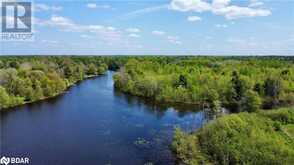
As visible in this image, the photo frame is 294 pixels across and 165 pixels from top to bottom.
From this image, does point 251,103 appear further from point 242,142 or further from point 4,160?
point 4,160

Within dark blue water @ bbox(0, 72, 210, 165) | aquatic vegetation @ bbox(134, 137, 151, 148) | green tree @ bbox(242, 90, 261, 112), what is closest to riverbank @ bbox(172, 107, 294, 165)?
dark blue water @ bbox(0, 72, 210, 165)

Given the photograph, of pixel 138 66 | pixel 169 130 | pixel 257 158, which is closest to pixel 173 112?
pixel 169 130

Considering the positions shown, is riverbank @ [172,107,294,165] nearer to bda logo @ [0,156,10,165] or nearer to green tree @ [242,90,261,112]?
bda logo @ [0,156,10,165]

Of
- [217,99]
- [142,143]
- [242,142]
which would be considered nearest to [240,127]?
[242,142]

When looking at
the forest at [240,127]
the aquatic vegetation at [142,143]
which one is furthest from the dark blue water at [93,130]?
the forest at [240,127]

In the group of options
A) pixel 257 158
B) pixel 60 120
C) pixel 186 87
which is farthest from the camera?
pixel 186 87

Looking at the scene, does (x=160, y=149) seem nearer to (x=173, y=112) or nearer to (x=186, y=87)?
(x=173, y=112)
